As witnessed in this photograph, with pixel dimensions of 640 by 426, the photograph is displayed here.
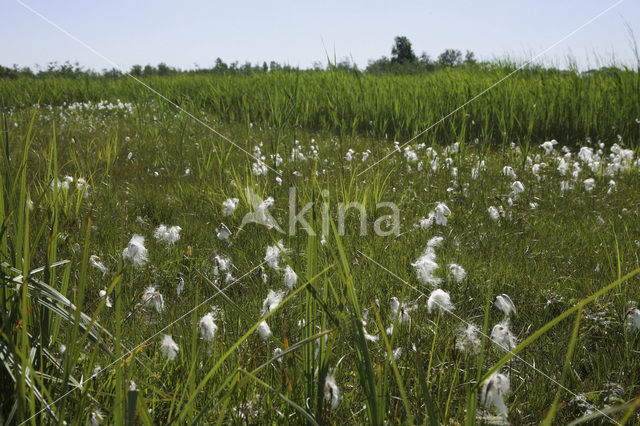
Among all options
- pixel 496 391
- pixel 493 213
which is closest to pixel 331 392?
pixel 496 391

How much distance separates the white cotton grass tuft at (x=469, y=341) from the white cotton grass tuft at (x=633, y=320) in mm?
A: 596

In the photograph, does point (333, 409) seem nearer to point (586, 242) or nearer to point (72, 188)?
point (586, 242)

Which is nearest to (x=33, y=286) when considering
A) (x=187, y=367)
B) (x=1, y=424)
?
(x=1, y=424)

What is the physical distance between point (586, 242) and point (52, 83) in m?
14.9

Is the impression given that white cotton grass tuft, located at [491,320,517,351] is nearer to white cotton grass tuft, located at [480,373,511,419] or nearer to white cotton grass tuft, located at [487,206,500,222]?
white cotton grass tuft, located at [480,373,511,419]

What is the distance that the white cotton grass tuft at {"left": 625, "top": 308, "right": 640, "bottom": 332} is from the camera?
1.84 meters

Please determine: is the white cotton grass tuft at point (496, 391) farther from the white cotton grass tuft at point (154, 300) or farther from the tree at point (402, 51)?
the tree at point (402, 51)

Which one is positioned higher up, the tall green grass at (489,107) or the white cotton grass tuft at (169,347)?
the tall green grass at (489,107)

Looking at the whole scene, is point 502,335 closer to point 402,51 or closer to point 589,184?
point 589,184

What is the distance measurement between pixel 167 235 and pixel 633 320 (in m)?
2.46

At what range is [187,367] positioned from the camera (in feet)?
5.33

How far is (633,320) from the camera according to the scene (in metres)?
1.93

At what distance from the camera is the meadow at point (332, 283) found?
131cm

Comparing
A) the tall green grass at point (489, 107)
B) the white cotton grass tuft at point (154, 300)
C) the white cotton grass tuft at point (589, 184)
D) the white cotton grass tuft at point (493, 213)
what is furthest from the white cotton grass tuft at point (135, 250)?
the white cotton grass tuft at point (589, 184)
